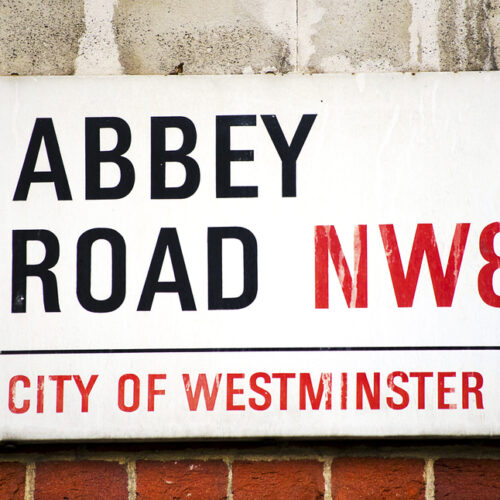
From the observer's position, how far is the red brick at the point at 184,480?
1346mm

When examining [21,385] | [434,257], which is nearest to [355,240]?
[434,257]

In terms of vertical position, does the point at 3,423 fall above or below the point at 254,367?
below

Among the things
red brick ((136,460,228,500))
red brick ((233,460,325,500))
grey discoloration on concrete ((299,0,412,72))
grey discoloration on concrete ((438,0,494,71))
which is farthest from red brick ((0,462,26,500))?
grey discoloration on concrete ((438,0,494,71))

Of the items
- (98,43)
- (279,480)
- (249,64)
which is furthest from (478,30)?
(279,480)

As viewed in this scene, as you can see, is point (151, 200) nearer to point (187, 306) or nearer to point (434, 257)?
point (187, 306)

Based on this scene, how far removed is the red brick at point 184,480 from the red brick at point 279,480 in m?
0.04

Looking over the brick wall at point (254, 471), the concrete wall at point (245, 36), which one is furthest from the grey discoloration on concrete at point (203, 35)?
the brick wall at point (254, 471)

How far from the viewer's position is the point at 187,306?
1330 mm

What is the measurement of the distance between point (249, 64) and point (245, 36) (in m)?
0.06

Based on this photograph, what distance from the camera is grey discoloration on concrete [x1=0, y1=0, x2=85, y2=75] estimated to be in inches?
54.8

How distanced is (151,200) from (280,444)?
58cm

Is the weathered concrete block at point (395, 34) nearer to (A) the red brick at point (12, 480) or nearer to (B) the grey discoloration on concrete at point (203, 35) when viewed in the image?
(B) the grey discoloration on concrete at point (203, 35)

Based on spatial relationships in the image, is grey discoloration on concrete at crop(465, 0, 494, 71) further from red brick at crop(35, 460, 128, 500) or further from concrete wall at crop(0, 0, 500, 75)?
red brick at crop(35, 460, 128, 500)

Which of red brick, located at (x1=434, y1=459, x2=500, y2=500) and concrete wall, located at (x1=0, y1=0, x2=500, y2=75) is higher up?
concrete wall, located at (x1=0, y1=0, x2=500, y2=75)
